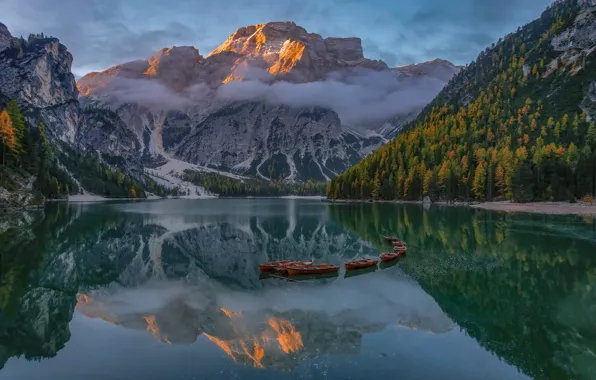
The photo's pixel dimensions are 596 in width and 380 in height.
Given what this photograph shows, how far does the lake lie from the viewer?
21938 millimetres

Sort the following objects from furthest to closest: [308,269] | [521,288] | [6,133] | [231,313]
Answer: [6,133], [308,269], [521,288], [231,313]

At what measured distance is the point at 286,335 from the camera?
2614 centimetres

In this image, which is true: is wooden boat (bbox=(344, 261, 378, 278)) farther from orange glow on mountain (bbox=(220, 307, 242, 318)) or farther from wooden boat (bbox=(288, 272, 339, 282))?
orange glow on mountain (bbox=(220, 307, 242, 318))

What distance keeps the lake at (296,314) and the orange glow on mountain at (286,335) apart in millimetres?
129

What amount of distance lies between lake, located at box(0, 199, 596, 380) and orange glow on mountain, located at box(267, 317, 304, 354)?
0.42ft

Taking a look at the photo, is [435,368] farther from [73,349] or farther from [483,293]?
[73,349]

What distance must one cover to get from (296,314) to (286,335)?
454 centimetres

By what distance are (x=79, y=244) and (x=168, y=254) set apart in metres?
17.0

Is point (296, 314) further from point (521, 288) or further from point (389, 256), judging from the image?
point (389, 256)

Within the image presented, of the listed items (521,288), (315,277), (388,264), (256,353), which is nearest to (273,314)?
(256,353)

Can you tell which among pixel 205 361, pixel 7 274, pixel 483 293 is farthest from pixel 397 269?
pixel 7 274

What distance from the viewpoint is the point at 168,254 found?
5991cm

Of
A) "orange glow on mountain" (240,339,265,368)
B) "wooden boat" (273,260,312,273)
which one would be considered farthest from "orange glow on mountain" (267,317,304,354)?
"wooden boat" (273,260,312,273)

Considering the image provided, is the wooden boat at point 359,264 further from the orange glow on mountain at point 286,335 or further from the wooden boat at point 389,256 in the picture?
the orange glow on mountain at point 286,335
